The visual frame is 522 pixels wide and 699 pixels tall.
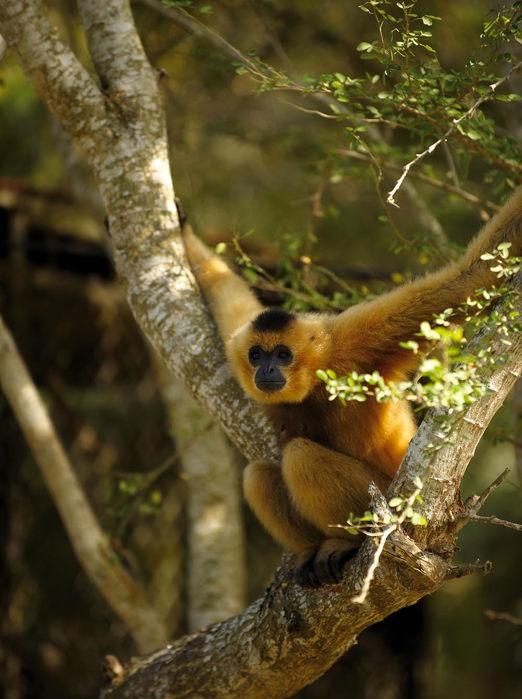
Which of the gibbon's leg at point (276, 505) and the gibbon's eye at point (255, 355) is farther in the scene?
the gibbon's eye at point (255, 355)

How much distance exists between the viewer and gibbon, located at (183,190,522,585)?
4152 mm

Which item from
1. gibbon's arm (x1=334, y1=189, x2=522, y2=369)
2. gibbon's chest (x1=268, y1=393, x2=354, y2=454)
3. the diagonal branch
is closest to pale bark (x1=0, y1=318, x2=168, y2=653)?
the diagonal branch

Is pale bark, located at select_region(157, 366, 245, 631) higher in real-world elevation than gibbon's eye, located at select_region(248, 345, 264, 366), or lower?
lower

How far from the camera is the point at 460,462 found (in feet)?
11.2

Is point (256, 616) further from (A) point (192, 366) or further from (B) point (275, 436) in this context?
(A) point (192, 366)

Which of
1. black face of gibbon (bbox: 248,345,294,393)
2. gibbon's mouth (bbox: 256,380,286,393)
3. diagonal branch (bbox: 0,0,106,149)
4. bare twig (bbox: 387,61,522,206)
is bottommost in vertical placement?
Answer: gibbon's mouth (bbox: 256,380,286,393)

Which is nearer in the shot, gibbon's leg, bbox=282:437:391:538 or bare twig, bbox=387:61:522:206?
bare twig, bbox=387:61:522:206

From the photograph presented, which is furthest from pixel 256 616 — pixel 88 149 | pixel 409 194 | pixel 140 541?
pixel 140 541

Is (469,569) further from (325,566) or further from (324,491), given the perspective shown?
(324,491)

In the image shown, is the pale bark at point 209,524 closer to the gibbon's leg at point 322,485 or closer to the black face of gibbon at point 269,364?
the black face of gibbon at point 269,364

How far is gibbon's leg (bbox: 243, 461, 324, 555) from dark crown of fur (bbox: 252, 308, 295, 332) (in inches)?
34.9

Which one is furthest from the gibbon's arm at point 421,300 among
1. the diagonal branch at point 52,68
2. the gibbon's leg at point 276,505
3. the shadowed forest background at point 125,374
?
the shadowed forest background at point 125,374

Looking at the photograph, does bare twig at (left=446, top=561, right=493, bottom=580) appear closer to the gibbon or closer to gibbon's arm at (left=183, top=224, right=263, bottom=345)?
the gibbon

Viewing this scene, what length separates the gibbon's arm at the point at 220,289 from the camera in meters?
5.39
